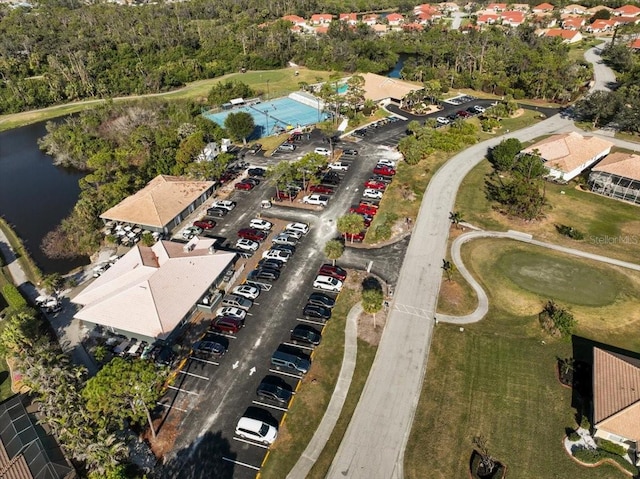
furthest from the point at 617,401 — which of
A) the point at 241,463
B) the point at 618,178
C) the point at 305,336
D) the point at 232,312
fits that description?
the point at 618,178

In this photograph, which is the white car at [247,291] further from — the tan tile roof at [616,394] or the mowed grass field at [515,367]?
the tan tile roof at [616,394]

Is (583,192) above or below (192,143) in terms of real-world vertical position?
below

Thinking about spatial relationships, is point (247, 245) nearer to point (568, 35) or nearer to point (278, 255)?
point (278, 255)

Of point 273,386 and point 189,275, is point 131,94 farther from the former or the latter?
point 273,386

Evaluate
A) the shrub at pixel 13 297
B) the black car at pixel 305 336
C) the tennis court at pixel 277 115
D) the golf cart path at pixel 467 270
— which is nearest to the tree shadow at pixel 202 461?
the black car at pixel 305 336

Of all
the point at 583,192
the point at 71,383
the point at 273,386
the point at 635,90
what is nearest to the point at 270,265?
the point at 273,386
